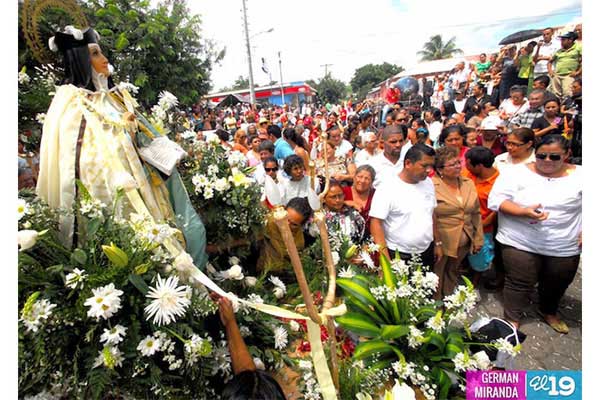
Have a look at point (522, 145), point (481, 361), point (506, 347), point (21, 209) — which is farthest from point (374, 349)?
point (522, 145)

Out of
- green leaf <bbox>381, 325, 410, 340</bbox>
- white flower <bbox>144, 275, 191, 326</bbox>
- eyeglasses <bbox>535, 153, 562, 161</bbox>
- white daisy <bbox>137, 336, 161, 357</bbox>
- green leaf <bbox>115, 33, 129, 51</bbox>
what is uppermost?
green leaf <bbox>115, 33, 129, 51</bbox>

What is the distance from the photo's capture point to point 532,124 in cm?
516

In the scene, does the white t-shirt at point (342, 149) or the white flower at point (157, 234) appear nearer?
the white flower at point (157, 234)

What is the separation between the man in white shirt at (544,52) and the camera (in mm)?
7078

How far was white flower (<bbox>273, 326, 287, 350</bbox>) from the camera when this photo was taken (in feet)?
5.42

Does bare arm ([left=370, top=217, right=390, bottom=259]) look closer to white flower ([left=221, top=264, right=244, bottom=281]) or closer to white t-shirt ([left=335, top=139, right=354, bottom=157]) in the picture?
white flower ([left=221, top=264, right=244, bottom=281])

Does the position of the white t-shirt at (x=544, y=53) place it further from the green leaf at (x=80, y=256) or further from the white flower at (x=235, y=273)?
the green leaf at (x=80, y=256)

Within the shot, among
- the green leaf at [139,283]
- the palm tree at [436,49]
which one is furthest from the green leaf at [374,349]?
the palm tree at [436,49]

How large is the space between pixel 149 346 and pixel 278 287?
0.77 meters

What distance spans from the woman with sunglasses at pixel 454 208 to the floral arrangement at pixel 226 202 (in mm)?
1779

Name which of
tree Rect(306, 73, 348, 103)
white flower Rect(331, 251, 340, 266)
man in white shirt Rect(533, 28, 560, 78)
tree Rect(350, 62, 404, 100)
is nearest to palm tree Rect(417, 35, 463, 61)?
tree Rect(306, 73, 348, 103)

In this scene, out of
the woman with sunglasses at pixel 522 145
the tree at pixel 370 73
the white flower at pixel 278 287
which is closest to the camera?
the white flower at pixel 278 287

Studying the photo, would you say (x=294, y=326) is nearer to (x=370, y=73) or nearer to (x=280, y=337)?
(x=280, y=337)

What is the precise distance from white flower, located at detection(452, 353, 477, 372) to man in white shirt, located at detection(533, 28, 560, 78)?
766 centimetres
